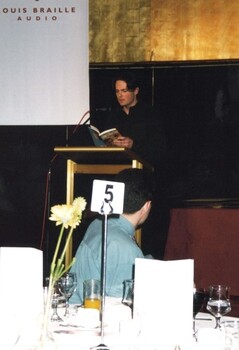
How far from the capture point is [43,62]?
5.09m

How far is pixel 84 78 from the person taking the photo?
5.04m

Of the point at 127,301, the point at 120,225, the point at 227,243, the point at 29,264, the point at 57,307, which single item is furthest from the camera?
the point at 227,243

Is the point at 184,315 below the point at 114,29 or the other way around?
below

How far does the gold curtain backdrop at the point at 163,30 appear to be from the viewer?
538 centimetres

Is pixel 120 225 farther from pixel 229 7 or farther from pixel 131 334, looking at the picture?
pixel 229 7

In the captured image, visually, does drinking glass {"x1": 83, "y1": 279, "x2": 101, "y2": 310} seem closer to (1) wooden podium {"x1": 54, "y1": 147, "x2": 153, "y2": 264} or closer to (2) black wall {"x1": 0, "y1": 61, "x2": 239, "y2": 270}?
(1) wooden podium {"x1": 54, "y1": 147, "x2": 153, "y2": 264}

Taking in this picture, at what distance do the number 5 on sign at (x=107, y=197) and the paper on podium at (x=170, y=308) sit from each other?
22 centimetres

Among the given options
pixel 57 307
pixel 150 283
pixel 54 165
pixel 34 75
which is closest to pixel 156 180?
Result: pixel 54 165

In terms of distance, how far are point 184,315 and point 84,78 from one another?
3.63 metres

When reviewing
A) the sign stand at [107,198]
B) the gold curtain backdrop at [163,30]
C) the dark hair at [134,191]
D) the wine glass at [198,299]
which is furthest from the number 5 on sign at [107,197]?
the gold curtain backdrop at [163,30]

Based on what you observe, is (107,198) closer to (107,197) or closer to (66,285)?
(107,197)

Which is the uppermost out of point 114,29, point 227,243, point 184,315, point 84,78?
point 114,29

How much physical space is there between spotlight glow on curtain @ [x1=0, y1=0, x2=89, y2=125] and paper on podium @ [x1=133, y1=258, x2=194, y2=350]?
3464 millimetres

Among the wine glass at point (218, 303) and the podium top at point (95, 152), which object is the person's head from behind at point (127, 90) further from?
the wine glass at point (218, 303)
